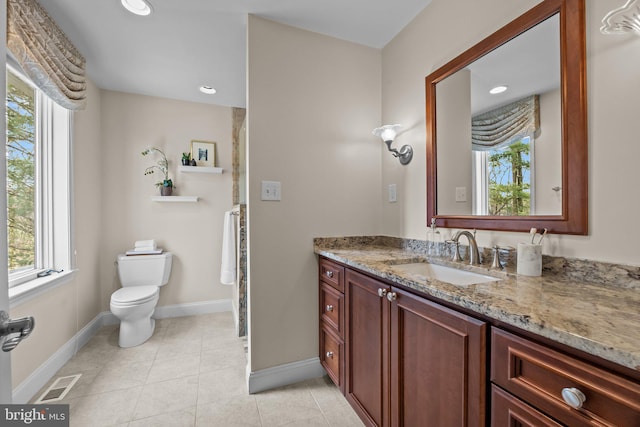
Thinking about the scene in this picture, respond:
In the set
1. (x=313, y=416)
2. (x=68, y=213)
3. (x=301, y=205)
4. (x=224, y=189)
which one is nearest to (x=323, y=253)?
(x=301, y=205)

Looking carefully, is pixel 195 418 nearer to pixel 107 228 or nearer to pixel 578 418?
pixel 578 418

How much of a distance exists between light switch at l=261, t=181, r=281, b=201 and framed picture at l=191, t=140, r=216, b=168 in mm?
1601

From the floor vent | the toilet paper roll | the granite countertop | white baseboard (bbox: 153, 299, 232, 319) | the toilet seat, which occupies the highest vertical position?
the toilet paper roll

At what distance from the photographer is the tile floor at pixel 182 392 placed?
1468mm

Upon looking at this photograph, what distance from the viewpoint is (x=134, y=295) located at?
7.49 ft

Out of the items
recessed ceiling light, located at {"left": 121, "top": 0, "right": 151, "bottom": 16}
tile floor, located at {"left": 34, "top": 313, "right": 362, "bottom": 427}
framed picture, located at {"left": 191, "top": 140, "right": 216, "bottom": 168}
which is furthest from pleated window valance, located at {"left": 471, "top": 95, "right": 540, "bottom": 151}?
framed picture, located at {"left": 191, "top": 140, "right": 216, "bottom": 168}

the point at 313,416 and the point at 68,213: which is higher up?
the point at 68,213

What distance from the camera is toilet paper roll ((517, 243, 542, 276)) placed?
1.03m

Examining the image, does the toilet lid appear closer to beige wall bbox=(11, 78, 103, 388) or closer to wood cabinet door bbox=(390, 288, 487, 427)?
beige wall bbox=(11, 78, 103, 388)

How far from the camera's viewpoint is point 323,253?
172 centimetres

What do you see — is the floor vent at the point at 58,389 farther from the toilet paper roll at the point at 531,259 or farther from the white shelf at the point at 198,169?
the toilet paper roll at the point at 531,259

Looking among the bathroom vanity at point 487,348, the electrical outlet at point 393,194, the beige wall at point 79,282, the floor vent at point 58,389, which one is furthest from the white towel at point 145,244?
the electrical outlet at point 393,194

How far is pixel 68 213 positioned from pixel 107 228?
656mm

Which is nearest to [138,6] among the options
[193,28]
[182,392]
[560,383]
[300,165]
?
[193,28]
